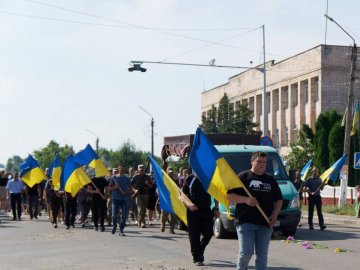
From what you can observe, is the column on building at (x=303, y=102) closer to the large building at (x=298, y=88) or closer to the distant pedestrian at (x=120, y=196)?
the large building at (x=298, y=88)

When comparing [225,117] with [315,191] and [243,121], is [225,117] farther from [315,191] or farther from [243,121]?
[315,191]

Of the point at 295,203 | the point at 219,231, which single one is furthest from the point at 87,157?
the point at 295,203

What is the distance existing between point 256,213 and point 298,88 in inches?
2068

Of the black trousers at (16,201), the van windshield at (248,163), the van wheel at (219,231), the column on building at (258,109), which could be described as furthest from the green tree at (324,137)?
the van wheel at (219,231)

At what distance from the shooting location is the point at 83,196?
24391mm

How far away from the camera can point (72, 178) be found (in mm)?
22109

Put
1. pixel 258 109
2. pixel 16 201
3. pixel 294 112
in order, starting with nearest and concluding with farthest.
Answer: pixel 16 201
pixel 294 112
pixel 258 109

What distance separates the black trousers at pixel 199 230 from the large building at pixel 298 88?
36.2 meters

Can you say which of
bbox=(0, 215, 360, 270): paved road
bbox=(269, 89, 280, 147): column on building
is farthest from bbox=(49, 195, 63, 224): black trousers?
bbox=(269, 89, 280, 147): column on building

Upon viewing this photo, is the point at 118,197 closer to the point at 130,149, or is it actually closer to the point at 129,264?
the point at 129,264

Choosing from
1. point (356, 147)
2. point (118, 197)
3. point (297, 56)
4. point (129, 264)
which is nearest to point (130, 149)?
point (297, 56)

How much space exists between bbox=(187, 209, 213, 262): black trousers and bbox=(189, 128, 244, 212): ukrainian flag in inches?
53.0

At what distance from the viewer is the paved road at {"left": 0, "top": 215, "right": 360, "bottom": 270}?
13.1 m

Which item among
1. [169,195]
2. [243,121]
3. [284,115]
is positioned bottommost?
[169,195]
